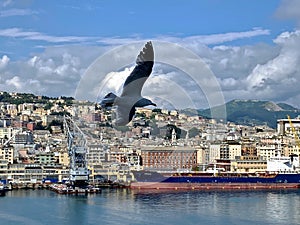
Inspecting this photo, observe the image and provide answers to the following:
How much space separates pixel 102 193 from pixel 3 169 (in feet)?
13.7

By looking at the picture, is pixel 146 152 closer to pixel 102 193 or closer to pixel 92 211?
pixel 102 193

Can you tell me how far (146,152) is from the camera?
19703 millimetres

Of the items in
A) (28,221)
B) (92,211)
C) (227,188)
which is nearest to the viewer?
(28,221)

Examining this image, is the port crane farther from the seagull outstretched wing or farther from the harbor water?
the seagull outstretched wing

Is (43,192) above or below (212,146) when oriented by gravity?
below

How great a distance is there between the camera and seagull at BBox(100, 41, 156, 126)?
4.45 meters

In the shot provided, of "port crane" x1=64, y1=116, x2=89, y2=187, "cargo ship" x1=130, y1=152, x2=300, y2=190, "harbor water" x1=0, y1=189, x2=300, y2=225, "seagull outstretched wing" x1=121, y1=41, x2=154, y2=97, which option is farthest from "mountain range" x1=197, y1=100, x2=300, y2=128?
"seagull outstretched wing" x1=121, y1=41, x2=154, y2=97

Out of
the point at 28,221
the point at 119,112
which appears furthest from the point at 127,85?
the point at 28,221

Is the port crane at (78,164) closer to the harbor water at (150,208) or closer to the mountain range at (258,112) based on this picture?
the harbor water at (150,208)

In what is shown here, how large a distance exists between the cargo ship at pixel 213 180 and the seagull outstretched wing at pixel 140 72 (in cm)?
1349

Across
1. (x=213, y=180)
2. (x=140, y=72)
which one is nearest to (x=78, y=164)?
(x=213, y=180)

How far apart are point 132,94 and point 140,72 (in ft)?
0.53

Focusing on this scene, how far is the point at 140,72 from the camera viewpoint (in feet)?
15.1

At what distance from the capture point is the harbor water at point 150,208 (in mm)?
10938
